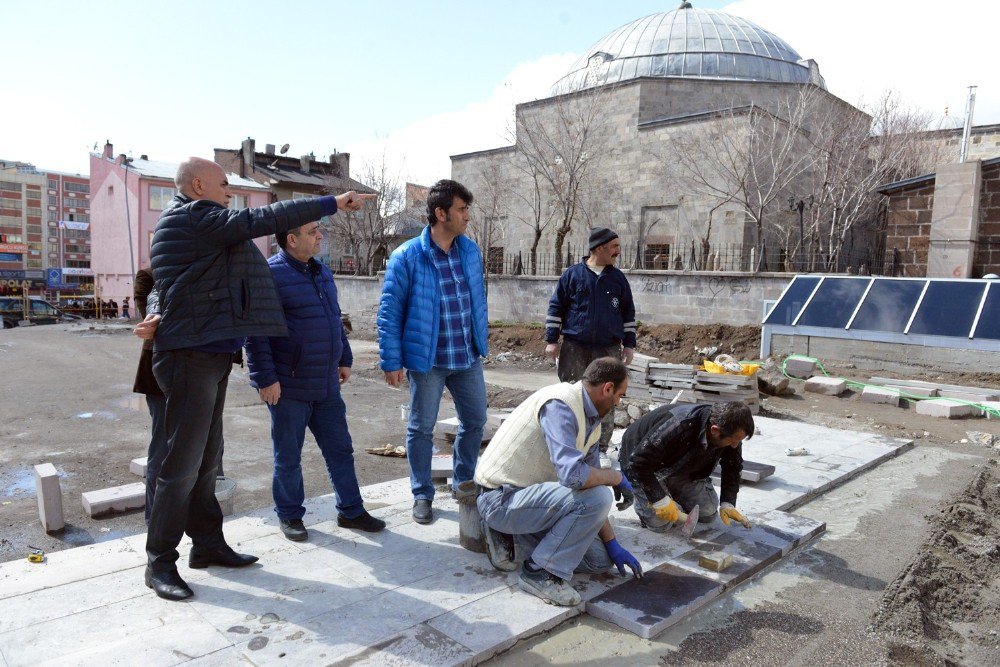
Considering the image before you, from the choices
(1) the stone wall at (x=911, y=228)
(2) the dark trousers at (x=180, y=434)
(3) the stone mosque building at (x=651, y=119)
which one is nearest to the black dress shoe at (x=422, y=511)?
(2) the dark trousers at (x=180, y=434)

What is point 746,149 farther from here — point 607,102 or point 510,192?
point 510,192

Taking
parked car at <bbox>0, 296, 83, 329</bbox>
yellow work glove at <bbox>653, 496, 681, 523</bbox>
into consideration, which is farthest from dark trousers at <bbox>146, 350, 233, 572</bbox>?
parked car at <bbox>0, 296, 83, 329</bbox>

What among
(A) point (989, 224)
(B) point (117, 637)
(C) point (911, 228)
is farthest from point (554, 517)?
(A) point (989, 224)

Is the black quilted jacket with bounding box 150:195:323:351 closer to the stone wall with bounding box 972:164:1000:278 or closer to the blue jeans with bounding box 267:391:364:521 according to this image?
the blue jeans with bounding box 267:391:364:521

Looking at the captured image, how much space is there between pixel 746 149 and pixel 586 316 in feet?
54.8

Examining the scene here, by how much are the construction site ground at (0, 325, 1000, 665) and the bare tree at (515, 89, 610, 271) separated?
13734 mm

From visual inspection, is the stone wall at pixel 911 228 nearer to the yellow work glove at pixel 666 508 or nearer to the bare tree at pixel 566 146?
the bare tree at pixel 566 146

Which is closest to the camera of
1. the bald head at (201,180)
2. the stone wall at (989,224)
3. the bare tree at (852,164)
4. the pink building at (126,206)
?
the bald head at (201,180)

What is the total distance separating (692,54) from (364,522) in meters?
28.6

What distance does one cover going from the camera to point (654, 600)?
3.11 metres

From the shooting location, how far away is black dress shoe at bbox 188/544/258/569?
3.28 m

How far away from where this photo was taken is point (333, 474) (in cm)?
382

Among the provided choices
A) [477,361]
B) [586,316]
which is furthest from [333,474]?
[586,316]

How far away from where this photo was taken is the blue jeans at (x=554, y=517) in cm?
306
